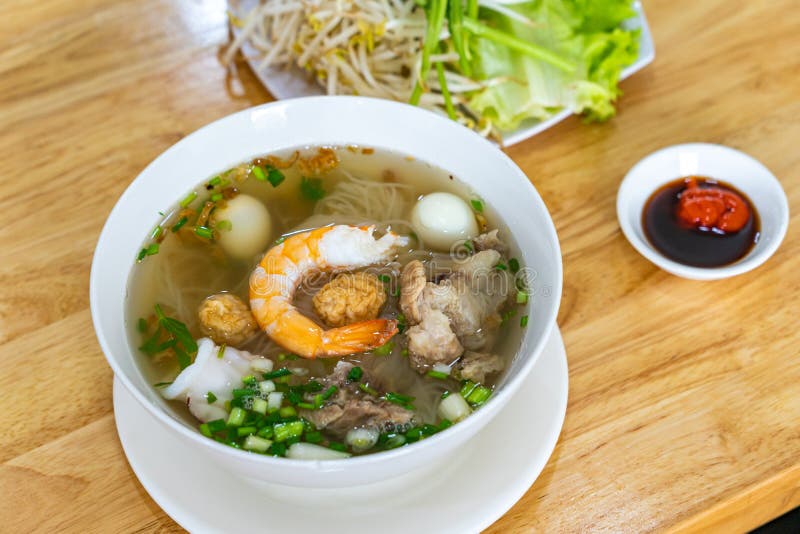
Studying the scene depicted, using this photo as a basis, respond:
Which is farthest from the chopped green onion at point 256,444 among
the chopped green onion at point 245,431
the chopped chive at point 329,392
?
the chopped chive at point 329,392

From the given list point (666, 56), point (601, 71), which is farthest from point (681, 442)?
point (666, 56)

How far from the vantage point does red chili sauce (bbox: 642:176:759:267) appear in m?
1.85

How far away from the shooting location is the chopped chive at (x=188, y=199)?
1.67 meters

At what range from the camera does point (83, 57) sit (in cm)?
233

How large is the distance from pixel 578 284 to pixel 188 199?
95cm

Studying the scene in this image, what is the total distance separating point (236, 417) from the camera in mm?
1338

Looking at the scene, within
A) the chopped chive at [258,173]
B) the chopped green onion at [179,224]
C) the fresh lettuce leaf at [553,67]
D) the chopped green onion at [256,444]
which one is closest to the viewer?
the chopped green onion at [256,444]

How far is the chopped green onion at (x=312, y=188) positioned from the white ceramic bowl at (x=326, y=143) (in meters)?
0.09

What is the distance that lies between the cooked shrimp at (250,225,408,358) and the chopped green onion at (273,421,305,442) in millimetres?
184

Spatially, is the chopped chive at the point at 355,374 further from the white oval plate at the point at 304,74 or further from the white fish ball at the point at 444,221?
the white oval plate at the point at 304,74

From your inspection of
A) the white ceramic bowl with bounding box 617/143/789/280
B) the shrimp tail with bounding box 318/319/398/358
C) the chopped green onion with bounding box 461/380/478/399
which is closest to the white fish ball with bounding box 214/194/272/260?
the shrimp tail with bounding box 318/319/398/358

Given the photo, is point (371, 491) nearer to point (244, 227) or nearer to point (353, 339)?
point (353, 339)

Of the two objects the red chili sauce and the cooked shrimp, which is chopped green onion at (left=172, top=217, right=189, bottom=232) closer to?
the cooked shrimp

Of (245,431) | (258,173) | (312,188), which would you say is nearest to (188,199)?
(258,173)
